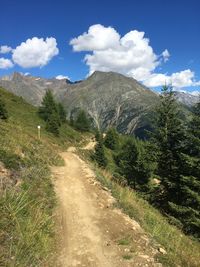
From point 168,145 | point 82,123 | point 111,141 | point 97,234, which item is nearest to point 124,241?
point 97,234

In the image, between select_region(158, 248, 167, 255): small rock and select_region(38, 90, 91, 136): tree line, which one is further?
select_region(38, 90, 91, 136): tree line

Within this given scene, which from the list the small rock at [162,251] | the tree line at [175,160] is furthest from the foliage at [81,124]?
the small rock at [162,251]

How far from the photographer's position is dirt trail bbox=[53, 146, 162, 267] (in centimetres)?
827

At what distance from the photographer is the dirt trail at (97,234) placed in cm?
827

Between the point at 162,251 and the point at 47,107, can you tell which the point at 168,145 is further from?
the point at 47,107

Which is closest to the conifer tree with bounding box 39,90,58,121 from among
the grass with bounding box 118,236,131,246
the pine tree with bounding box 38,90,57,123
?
the pine tree with bounding box 38,90,57,123

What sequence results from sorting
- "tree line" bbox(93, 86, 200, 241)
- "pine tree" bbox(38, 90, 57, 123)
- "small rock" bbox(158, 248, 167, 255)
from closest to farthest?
"small rock" bbox(158, 248, 167, 255), "tree line" bbox(93, 86, 200, 241), "pine tree" bbox(38, 90, 57, 123)

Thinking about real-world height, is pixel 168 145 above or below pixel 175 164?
above

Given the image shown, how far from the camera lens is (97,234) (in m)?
9.98

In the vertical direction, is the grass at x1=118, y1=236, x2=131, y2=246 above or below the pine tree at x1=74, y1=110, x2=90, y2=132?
below

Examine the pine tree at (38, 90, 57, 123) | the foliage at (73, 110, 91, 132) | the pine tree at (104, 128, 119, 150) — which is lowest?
the pine tree at (104, 128, 119, 150)

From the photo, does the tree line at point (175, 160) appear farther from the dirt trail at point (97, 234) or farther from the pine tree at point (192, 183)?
the dirt trail at point (97, 234)

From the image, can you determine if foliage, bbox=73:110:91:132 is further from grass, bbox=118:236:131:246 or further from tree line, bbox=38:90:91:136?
grass, bbox=118:236:131:246

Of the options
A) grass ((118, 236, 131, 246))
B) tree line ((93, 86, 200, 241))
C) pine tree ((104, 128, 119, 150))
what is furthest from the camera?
pine tree ((104, 128, 119, 150))
